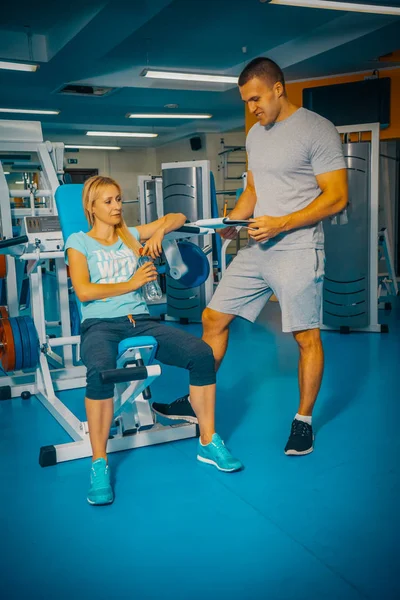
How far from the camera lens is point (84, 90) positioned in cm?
820

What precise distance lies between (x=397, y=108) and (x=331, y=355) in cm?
379

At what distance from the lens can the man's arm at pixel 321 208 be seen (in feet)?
7.18

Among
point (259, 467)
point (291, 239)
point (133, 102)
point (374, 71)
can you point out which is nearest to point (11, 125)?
point (291, 239)

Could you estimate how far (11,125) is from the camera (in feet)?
11.6

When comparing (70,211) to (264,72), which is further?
(70,211)

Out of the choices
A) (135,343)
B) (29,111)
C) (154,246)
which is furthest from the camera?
(29,111)

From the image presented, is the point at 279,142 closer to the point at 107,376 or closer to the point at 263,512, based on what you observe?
the point at 107,376

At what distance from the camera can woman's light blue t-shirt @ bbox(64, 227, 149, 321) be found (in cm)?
230

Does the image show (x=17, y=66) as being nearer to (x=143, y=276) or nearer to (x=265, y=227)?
(x=143, y=276)

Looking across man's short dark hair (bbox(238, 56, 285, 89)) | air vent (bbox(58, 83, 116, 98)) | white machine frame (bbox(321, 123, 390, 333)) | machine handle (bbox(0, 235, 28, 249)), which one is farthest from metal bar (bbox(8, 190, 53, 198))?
air vent (bbox(58, 83, 116, 98))

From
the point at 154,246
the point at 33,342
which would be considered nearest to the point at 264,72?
the point at 154,246

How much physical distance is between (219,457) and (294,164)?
1.17 meters

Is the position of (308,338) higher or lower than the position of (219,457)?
higher

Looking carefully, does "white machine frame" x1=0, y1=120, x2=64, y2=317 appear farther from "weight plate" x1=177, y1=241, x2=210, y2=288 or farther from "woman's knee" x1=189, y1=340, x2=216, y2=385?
"woman's knee" x1=189, y1=340, x2=216, y2=385
